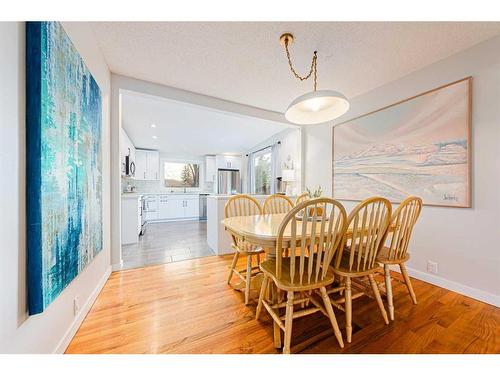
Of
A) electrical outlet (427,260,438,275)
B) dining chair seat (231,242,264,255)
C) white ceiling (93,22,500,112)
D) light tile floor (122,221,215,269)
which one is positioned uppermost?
white ceiling (93,22,500,112)

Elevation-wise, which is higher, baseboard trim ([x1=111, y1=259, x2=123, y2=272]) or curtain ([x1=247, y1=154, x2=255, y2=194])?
curtain ([x1=247, y1=154, x2=255, y2=194])

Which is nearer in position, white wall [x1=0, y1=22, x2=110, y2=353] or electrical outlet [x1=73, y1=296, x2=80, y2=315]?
white wall [x1=0, y1=22, x2=110, y2=353]

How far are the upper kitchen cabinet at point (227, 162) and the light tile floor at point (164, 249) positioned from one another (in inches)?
119

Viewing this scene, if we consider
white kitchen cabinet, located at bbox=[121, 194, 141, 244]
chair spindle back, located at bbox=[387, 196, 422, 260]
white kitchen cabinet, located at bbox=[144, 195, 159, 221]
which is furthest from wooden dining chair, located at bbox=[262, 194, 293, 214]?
white kitchen cabinet, located at bbox=[144, 195, 159, 221]

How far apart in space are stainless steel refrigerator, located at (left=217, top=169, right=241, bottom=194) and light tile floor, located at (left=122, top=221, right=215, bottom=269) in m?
2.56

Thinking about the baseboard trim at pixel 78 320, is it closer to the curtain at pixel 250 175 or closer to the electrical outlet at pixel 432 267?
the electrical outlet at pixel 432 267

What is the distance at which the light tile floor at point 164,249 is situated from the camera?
2.74 metres

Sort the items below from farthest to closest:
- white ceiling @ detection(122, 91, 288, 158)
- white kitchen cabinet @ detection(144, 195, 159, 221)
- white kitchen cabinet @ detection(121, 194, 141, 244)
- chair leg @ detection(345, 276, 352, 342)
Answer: white kitchen cabinet @ detection(144, 195, 159, 221) → white kitchen cabinet @ detection(121, 194, 141, 244) → white ceiling @ detection(122, 91, 288, 158) → chair leg @ detection(345, 276, 352, 342)

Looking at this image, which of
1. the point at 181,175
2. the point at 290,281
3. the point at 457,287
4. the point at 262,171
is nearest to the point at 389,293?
the point at 290,281

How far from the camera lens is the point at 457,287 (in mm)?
1876

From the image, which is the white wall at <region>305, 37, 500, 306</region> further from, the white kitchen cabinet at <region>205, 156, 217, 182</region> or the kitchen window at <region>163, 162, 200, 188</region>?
the kitchen window at <region>163, 162, 200, 188</region>

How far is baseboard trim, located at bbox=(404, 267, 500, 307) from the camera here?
5.50 feet

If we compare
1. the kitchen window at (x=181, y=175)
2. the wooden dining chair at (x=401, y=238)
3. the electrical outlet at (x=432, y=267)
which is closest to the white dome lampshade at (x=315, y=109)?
the wooden dining chair at (x=401, y=238)

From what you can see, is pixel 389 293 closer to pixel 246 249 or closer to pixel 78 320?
pixel 246 249
